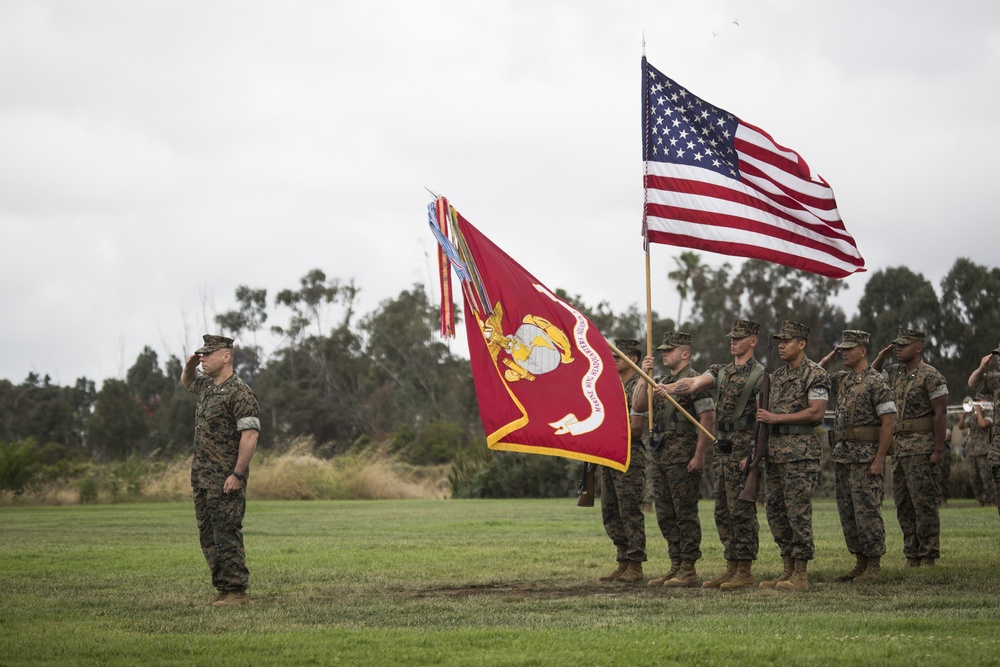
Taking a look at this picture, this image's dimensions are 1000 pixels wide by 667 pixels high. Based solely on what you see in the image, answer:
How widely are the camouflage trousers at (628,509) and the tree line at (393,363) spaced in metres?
36.9

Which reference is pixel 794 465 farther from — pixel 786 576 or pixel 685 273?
pixel 685 273

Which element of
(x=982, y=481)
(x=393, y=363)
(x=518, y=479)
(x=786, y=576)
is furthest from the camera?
(x=393, y=363)

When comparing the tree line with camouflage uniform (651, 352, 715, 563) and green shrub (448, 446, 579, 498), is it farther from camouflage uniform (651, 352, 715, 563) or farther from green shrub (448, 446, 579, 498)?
camouflage uniform (651, 352, 715, 563)

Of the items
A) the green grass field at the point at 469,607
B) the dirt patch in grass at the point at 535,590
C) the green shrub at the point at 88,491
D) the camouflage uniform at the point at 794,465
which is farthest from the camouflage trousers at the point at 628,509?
the green shrub at the point at 88,491

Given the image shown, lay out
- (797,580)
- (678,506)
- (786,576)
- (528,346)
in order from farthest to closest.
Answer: (678,506) < (786,576) < (797,580) < (528,346)

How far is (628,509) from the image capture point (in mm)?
11750

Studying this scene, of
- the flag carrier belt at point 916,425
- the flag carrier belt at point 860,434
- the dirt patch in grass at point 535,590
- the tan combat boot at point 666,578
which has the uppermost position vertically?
the flag carrier belt at point 916,425

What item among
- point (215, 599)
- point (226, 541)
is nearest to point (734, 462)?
point (226, 541)

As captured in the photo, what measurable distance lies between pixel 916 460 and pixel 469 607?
5.49 metres

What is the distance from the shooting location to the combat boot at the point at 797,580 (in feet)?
34.7

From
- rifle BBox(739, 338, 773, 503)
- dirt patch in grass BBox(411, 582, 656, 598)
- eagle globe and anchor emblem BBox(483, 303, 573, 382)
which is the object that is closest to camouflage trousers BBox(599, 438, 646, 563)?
dirt patch in grass BBox(411, 582, 656, 598)

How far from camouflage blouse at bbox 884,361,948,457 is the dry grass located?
22270mm

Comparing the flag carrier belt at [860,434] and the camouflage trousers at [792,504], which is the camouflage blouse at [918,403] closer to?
the flag carrier belt at [860,434]

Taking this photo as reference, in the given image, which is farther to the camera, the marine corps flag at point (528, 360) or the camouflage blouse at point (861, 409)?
the camouflage blouse at point (861, 409)
